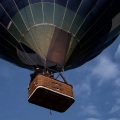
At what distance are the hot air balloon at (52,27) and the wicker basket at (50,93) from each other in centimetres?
109

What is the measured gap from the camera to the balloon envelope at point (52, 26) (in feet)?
41.1

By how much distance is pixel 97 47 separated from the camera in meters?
14.0

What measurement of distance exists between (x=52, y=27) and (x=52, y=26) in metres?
0.03

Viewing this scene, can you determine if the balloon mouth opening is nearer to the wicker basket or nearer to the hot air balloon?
the hot air balloon

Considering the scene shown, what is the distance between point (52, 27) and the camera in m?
12.5

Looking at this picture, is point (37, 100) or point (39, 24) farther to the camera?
point (39, 24)

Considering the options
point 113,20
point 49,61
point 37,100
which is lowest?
point 37,100

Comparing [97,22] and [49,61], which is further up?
[97,22]

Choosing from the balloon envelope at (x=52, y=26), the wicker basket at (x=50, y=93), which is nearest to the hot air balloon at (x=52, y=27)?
the balloon envelope at (x=52, y=26)

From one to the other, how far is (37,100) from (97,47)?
362 cm

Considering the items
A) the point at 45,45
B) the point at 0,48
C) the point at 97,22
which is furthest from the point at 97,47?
the point at 0,48

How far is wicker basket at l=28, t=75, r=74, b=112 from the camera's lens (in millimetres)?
10891

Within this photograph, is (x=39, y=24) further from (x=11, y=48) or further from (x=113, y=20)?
(x=113, y=20)

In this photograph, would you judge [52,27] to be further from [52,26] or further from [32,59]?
[32,59]
